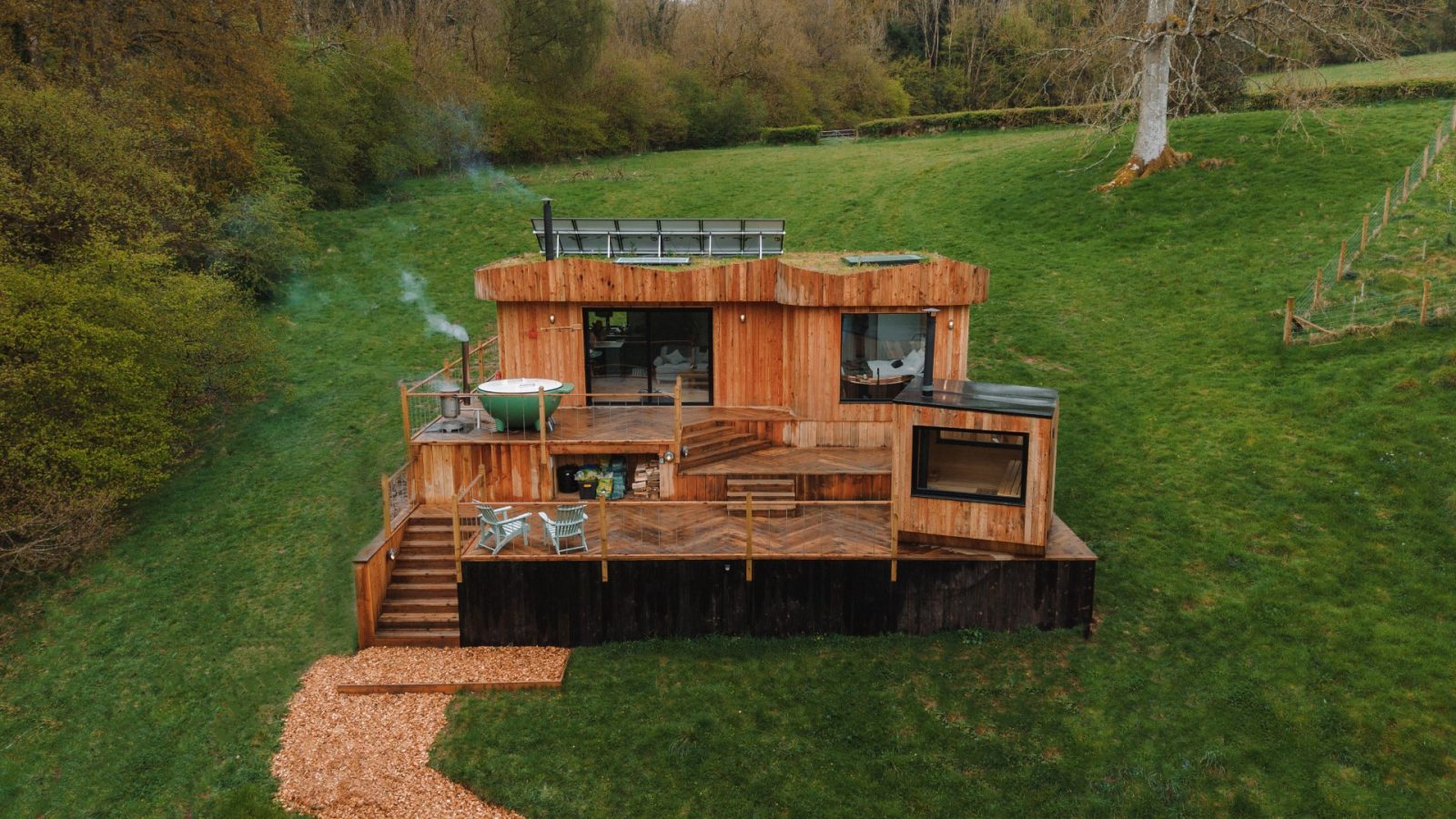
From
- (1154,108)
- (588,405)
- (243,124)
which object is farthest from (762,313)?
(243,124)

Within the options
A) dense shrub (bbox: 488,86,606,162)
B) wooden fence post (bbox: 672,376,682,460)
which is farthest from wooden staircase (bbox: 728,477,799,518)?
dense shrub (bbox: 488,86,606,162)

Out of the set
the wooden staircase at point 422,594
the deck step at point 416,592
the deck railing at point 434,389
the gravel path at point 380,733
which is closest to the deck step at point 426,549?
the wooden staircase at point 422,594

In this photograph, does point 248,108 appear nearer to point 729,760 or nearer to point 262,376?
point 262,376

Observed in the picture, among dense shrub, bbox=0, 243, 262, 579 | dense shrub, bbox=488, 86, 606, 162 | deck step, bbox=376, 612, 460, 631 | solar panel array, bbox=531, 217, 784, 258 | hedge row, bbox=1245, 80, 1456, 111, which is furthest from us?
dense shrub, bbox=488, 86, 606, 162

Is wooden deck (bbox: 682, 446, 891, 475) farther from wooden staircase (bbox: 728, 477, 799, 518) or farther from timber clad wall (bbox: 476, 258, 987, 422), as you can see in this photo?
timber clad wall (bbox: 476, 258, 987, 422)

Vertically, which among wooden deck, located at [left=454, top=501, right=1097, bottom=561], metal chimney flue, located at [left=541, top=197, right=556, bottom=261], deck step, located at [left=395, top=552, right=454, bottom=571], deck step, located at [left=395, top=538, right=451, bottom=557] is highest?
metal chimney flue, located at [left=541, top=197, right=556, bottom=261]

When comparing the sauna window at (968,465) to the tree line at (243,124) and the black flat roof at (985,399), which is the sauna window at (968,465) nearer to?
the black flat roof at (985,399)
